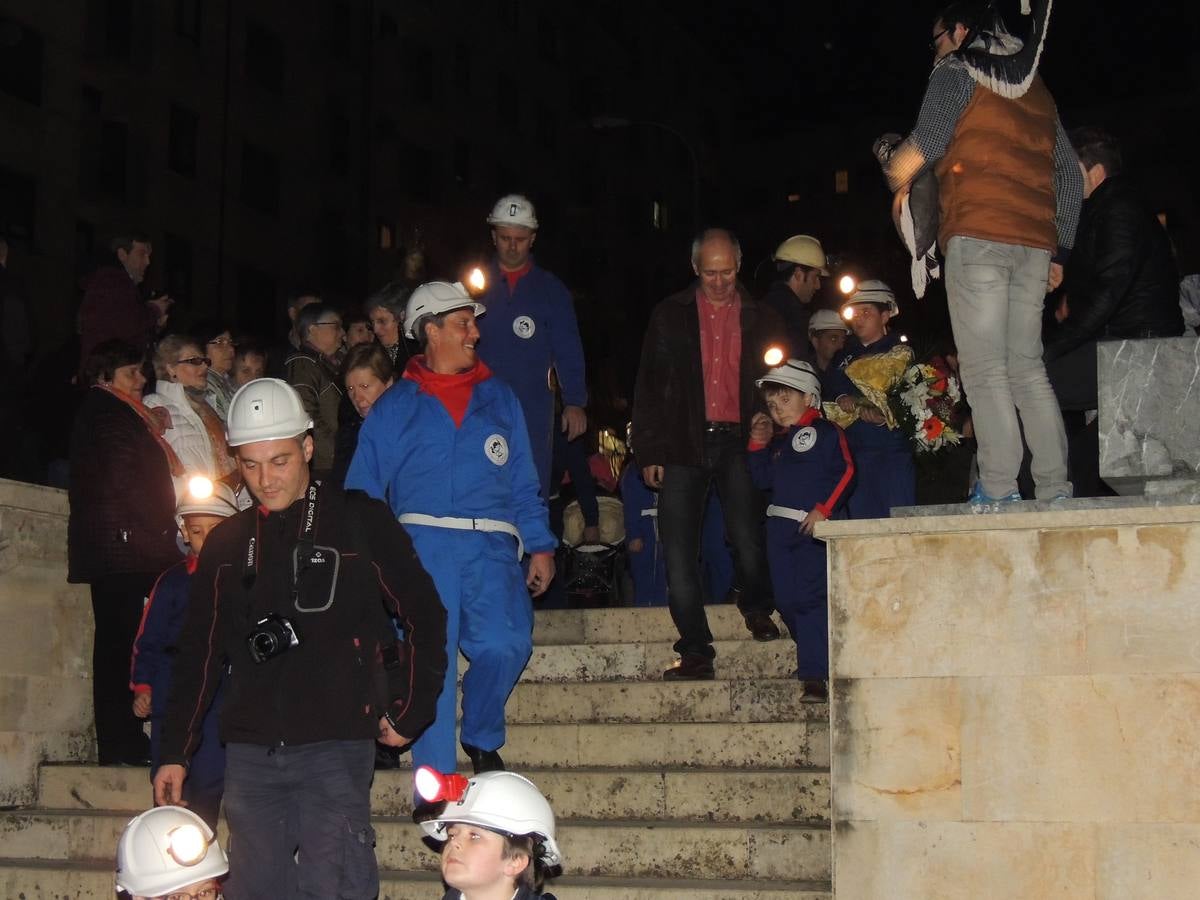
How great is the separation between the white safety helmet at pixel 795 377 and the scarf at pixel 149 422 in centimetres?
324

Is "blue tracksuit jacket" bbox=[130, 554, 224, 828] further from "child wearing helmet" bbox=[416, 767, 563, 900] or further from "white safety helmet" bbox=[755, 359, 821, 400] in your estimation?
"child wearing helmet" bbox=[416, 767, 563, 900]

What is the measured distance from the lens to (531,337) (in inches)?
405

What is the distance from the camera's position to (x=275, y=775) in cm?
593

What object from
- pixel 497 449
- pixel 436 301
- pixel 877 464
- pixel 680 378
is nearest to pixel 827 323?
pixel 877 464

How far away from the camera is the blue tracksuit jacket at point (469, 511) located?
750cm

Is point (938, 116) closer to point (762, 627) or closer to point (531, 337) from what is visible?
point (762, 627)

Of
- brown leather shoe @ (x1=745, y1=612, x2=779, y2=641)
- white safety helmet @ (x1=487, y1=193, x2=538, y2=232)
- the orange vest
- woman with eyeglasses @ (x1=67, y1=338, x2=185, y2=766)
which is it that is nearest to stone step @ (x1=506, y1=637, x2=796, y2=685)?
brown leather shoe @ (x1=745, y1=612, x2=779, y2=641)

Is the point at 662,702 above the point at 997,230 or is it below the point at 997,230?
below

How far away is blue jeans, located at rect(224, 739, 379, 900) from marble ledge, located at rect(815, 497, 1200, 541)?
2.26 metres

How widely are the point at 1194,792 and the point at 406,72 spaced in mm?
43950

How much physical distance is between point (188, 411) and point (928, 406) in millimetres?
4302

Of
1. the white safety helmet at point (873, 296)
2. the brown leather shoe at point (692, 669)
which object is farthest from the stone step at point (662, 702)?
the white safety helmet at point (873, 296)

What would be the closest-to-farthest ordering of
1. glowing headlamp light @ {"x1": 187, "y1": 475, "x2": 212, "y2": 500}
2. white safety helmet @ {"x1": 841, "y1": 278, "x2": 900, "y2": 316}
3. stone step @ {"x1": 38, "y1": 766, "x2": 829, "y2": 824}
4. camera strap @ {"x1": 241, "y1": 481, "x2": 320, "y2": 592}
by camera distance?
1. camera strap @ {"x1": 241, "y1": 481, "x2": 320, "y2": 592}
2. stone step @ {"x1": 38, "y1": 766, "x2": 829, "y2": 824}
3. glowing headlamp light @ {"x1": 187, "y1": 475, "x2": 212, "y2": 500}
4. white safety helmet @ {"x1": 841, "y1": 278, "x2": 900, "y2": 316}

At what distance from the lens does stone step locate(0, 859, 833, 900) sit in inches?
281
